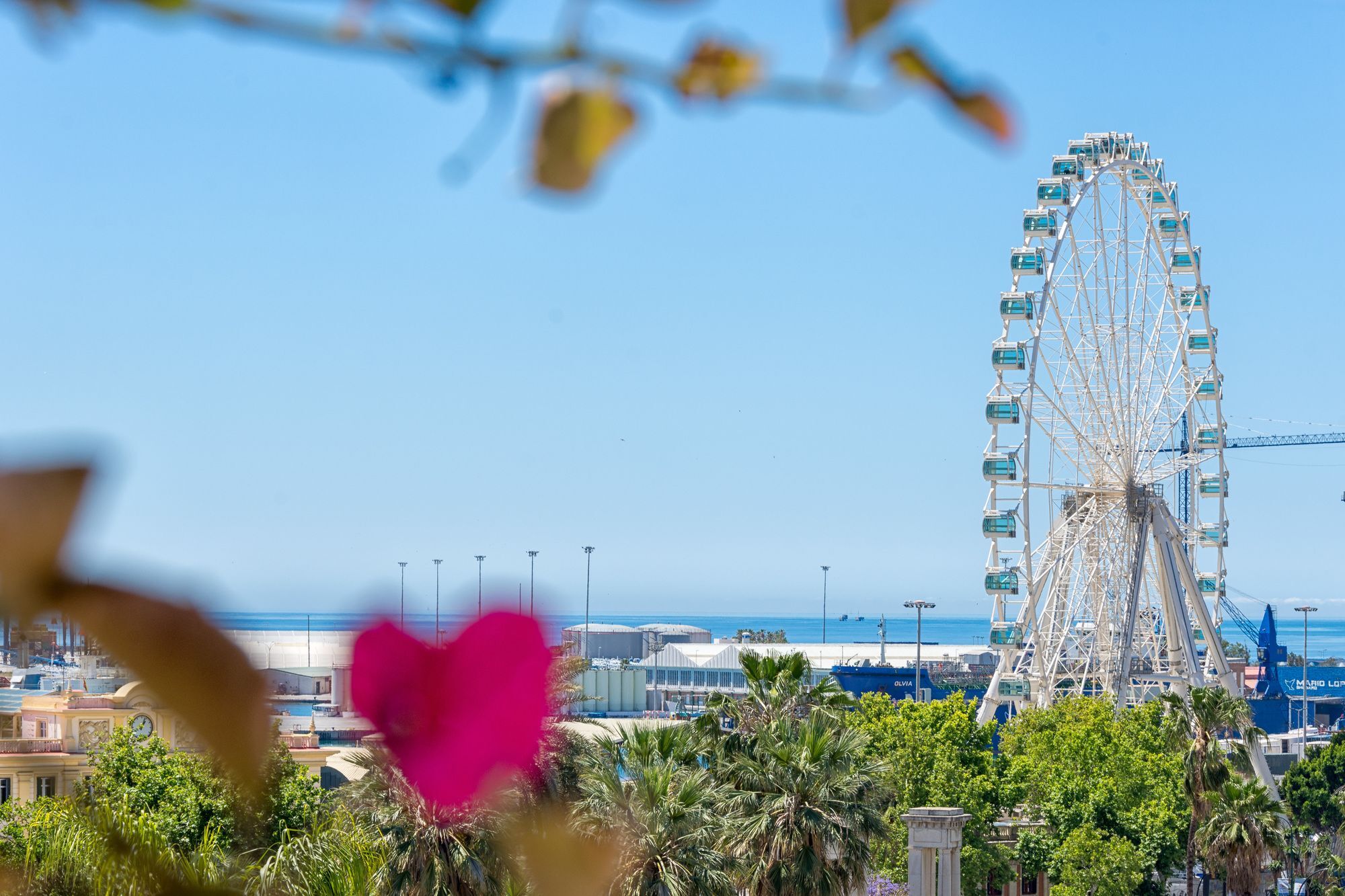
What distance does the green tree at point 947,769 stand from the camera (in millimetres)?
38344

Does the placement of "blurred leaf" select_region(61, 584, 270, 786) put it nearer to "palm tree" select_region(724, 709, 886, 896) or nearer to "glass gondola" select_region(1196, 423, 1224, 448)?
"palm tree" select_region(724, 709, 886, 896)

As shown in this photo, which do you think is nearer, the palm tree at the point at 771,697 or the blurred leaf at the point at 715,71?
the blurred leaf at the point at 715,71

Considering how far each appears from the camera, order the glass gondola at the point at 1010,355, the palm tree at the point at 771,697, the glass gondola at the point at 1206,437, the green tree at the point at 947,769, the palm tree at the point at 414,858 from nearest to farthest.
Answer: the palm tree at the point at 414,858 → the palm tree at the point at 771,697 → the green tree at the point at 947,769 → the glass gondola at the point at 1010,355 → the glass gondola at the point at 1206,437

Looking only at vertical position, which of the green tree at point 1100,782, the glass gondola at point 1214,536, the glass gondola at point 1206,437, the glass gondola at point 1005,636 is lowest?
the green tree at point 1100,782

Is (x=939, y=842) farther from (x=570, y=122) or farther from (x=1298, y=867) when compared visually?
(x=570, y=122)

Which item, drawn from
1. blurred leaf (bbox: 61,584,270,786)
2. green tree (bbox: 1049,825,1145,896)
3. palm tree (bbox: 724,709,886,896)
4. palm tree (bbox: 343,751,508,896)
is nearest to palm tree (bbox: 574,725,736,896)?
palm tree (bbox: 724,709,886,896)

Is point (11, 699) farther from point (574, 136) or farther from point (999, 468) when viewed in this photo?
point (574, 136)

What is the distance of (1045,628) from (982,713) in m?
3.72

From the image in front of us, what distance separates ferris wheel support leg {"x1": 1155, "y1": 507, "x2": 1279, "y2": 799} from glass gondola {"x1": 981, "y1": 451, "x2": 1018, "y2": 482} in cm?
538

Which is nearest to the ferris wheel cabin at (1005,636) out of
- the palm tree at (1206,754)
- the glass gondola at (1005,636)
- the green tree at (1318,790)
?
the glass gondola at (1005,636)

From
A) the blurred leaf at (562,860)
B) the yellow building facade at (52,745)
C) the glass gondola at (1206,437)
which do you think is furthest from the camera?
the glass gondola at (1206,437)

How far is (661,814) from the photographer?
67.2ft

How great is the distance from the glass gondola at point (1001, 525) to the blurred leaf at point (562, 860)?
45.2 metres

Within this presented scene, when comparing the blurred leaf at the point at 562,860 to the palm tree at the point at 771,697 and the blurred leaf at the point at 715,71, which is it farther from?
the palm tree at the point at 771,697
